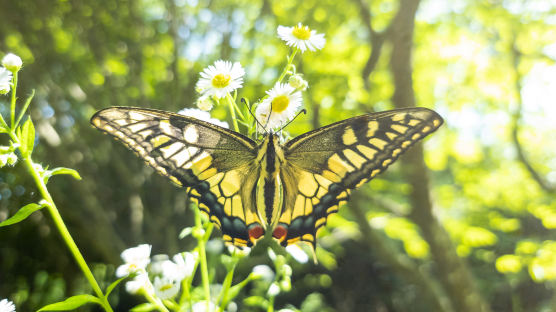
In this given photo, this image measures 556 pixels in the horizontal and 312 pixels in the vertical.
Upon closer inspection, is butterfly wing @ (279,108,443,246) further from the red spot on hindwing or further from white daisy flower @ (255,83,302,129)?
white daisy flower @ (255,83,302,129)

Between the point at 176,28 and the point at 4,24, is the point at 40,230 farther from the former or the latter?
the point at 176,28

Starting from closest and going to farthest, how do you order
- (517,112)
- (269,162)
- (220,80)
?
(220,80) < (269,162) < (517,112)

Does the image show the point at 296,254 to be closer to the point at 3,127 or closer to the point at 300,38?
the point at 300,38

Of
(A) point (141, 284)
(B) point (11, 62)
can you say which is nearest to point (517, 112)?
(A) point (141, 284)

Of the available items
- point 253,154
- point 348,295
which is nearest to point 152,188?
point 348,295

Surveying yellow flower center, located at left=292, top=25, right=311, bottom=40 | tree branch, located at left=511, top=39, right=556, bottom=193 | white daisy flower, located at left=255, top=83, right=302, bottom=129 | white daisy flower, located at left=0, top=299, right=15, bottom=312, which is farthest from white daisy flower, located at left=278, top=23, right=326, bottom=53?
tree branch, located at left=511, top=39, right=556, bottom=193
